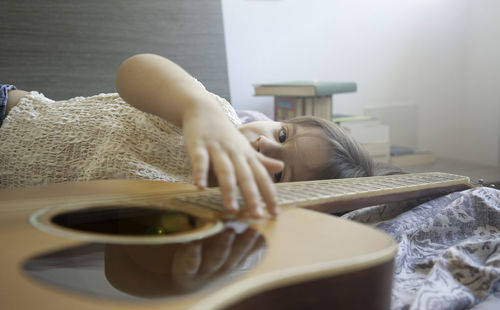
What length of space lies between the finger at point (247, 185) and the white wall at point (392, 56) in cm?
153

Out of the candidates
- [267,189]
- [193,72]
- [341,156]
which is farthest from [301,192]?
[193,72]

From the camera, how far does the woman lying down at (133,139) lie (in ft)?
2.88

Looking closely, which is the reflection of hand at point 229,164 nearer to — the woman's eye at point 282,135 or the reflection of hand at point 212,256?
the reflection of hand at point 212,256

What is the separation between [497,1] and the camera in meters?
2.32

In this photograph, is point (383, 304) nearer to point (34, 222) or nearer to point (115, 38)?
point (34, 222)

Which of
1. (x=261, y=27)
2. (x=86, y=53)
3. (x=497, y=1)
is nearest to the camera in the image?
(x=86, y=53)

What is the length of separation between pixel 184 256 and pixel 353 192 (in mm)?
316

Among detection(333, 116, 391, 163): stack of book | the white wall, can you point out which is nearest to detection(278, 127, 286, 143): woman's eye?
detection(333, 116, 391, 163): stack of book

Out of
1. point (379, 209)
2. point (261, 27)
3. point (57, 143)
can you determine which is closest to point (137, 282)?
point (379, 209)

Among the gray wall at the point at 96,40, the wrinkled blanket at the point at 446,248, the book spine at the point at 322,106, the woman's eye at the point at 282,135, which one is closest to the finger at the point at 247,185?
the wrinkled blanket at the point at 446,248

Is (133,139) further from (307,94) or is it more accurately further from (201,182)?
(307,94)

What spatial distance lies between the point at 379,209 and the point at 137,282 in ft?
1.71

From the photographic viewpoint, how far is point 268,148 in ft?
3.34

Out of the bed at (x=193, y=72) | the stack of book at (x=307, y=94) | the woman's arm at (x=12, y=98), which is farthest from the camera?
the stack of book at (x=307, y=94)
